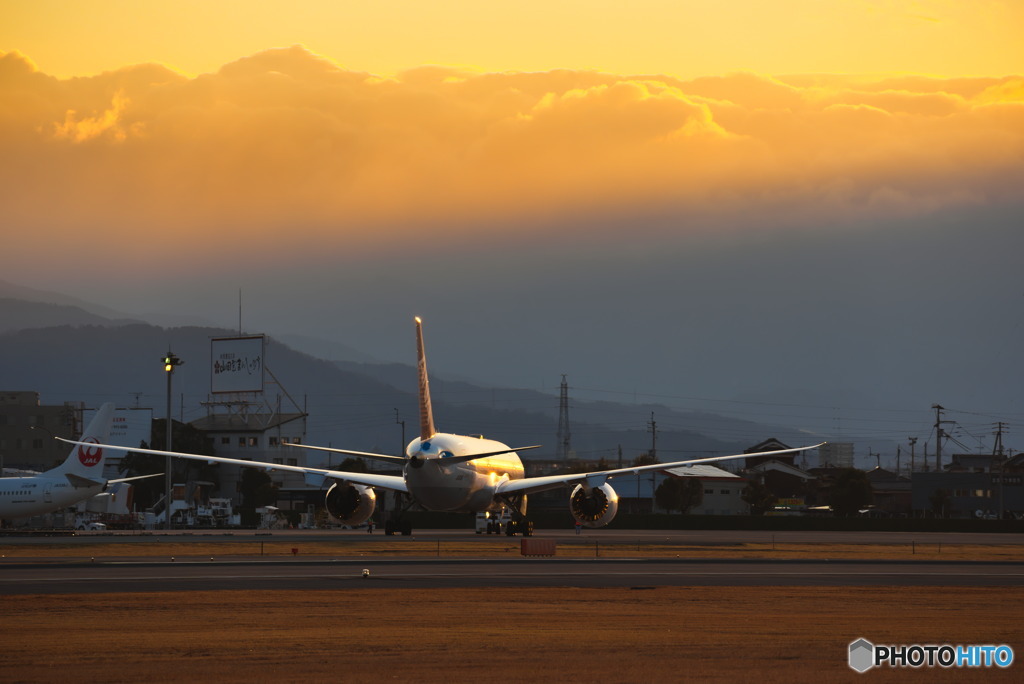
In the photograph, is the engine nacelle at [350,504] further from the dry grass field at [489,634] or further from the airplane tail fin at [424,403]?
the dry grass field at [489,634]

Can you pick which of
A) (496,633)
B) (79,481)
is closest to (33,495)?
(79,481)

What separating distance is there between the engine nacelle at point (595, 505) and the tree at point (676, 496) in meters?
87.9

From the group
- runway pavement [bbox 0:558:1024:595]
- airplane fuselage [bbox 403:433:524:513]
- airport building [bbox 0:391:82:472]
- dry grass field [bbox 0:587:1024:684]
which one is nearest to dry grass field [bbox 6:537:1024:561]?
airplane fuselage [bbox 403:433:524:513]

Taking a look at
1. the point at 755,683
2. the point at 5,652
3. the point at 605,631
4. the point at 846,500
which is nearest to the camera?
the point at 755,683

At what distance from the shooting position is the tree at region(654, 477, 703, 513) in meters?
151

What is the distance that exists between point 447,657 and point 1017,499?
15266cm

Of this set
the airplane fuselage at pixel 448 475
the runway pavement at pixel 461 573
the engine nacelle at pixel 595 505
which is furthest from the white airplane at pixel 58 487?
the engine nacelle at pixel 595 505

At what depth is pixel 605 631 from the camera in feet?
77.2

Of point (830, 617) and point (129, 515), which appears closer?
point (830, 617)

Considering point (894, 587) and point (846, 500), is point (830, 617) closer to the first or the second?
point (894, 587)

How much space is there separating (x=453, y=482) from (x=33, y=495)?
27022 millimetres

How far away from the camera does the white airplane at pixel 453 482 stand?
2384 inches

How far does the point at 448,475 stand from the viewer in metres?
61.0

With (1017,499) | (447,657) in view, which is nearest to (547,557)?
(447,657)
